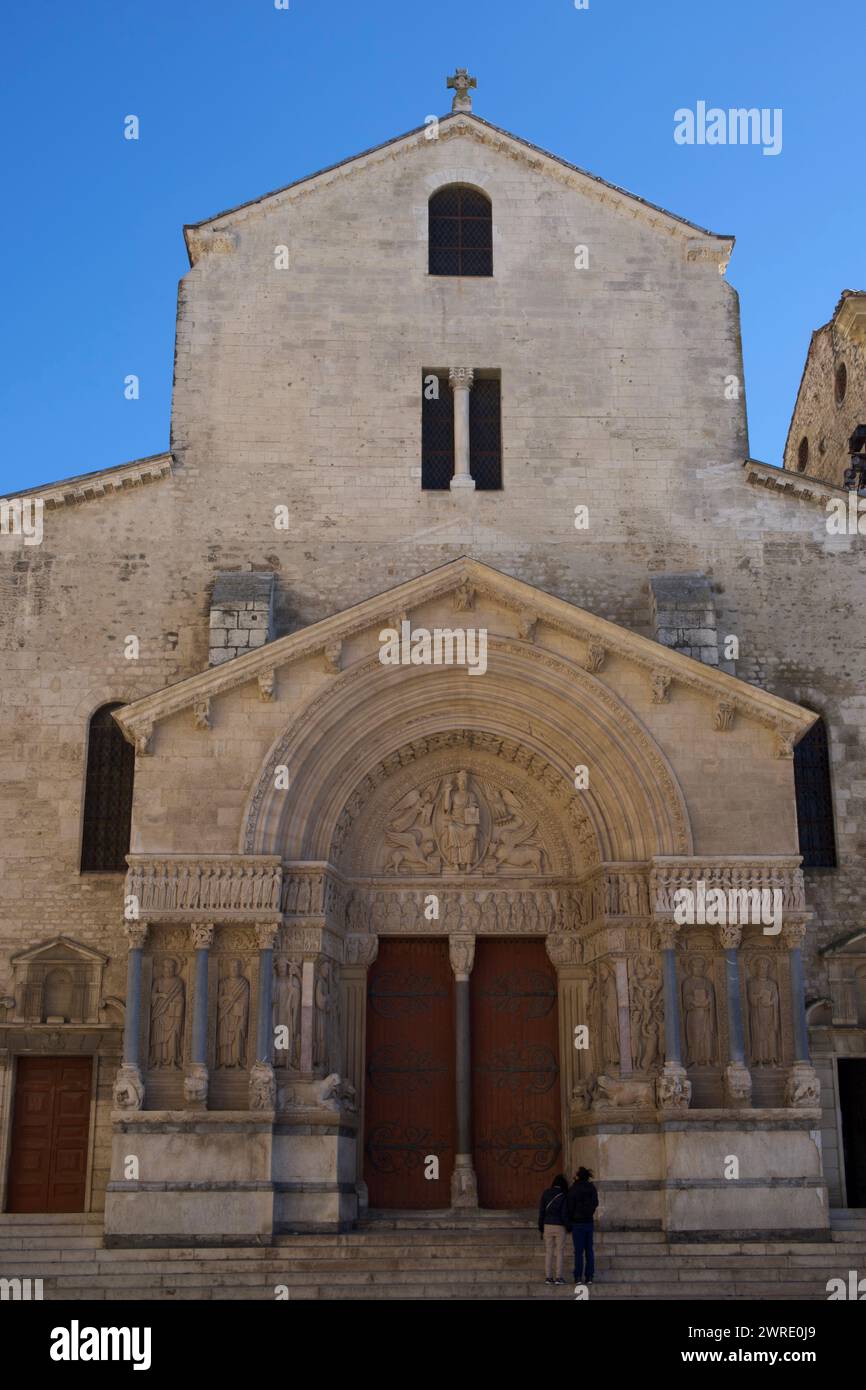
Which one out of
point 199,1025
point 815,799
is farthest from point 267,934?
point 815,799

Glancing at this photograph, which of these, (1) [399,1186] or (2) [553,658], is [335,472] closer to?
(2) [553,658]

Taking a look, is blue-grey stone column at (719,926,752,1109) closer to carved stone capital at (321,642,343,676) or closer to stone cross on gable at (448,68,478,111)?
carved stone capital at (321,642,343,676)

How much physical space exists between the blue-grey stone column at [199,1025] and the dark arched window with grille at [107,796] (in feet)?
7.85

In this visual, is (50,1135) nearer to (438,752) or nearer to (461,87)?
(438,752)

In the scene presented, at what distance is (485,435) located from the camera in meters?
21.2

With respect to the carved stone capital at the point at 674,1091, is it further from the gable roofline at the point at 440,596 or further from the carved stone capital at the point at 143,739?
the carved stone capital at the point at 143,739

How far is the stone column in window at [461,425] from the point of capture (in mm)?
20656

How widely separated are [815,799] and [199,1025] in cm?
840

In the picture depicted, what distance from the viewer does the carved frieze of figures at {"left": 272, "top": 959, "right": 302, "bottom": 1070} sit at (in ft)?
56.3

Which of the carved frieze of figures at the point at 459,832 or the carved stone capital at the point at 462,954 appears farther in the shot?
the carved frieze of figures at the point at 459,832

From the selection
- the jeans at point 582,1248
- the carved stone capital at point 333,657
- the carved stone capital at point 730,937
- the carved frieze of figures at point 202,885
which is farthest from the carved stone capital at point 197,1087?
the carved stone capital at point 730,937

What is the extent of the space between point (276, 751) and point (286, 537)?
3.82 m

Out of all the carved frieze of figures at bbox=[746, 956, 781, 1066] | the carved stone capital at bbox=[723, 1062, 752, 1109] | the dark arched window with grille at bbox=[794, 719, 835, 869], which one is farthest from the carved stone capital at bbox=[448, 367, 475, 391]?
the carved stone capital at bbox=[723, 1062, 752, 1109]

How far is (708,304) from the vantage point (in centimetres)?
2166
